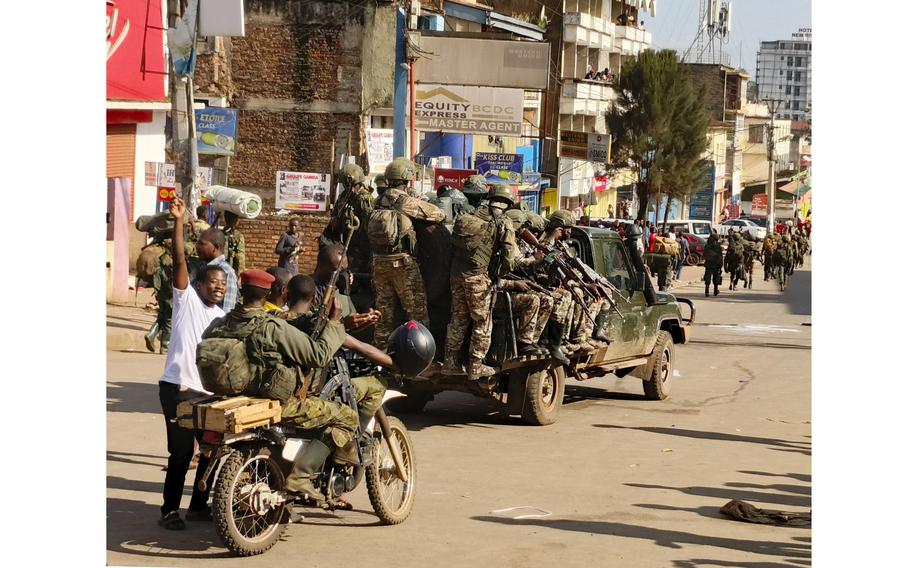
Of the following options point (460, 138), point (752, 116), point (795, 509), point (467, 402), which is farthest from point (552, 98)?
point (795, 509)

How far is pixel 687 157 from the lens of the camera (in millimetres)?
63000

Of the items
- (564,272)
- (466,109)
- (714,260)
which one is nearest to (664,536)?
(564,272)

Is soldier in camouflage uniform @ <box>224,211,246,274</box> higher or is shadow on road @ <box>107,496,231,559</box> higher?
soldier in camouflage uniform @ <box>224,211,246,274</box>

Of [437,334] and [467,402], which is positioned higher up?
[437,334]

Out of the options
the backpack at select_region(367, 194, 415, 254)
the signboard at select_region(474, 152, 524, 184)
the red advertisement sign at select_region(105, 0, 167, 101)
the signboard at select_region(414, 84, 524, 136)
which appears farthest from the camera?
the signboard at select_region(474, 152, 524, 184)

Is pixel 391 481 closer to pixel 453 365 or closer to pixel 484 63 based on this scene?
pixel 453 365

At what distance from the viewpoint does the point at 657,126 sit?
60.6 m

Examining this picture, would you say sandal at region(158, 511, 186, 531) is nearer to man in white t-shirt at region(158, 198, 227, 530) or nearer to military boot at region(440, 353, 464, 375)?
man in white t-shirt at region(158, 198, 227, 530)

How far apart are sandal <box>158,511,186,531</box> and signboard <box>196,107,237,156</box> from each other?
17.8m

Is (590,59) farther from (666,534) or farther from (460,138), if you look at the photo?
(666,534)

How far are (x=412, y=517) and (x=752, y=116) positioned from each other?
87.2m

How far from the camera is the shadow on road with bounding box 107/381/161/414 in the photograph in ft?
40.2

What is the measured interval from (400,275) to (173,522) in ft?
14.0

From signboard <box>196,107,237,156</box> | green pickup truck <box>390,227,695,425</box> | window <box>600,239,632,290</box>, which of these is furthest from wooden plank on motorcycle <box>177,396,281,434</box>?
signboard <box>196,107,237,156</box>
